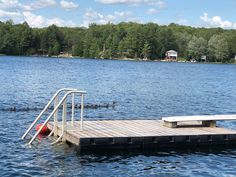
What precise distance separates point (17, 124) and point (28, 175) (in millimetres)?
11203

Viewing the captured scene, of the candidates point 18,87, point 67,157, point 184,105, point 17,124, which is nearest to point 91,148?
point 67,157

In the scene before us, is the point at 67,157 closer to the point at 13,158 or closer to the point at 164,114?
the point at 13,158

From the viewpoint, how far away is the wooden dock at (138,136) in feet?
71.3

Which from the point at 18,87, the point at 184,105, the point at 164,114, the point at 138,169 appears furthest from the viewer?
the point at 18,87

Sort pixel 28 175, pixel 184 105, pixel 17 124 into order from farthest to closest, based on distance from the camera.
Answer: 1. pixel 184 105
2. pixel 17 124
3. pixel 28 175

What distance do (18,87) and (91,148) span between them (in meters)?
36.0

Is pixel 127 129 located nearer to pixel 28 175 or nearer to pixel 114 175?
pixel 114 175

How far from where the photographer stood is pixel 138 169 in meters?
20.0

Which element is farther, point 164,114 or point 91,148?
point 164,114

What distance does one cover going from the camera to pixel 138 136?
22328mm

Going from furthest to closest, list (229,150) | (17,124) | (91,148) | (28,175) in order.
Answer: (17,124), (229,150), (91,148), (28,175)

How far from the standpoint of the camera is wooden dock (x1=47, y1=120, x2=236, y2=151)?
71.3 ft

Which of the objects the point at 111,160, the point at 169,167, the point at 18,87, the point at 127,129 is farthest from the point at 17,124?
the point at 18,87

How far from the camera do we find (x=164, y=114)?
38.1 meters
